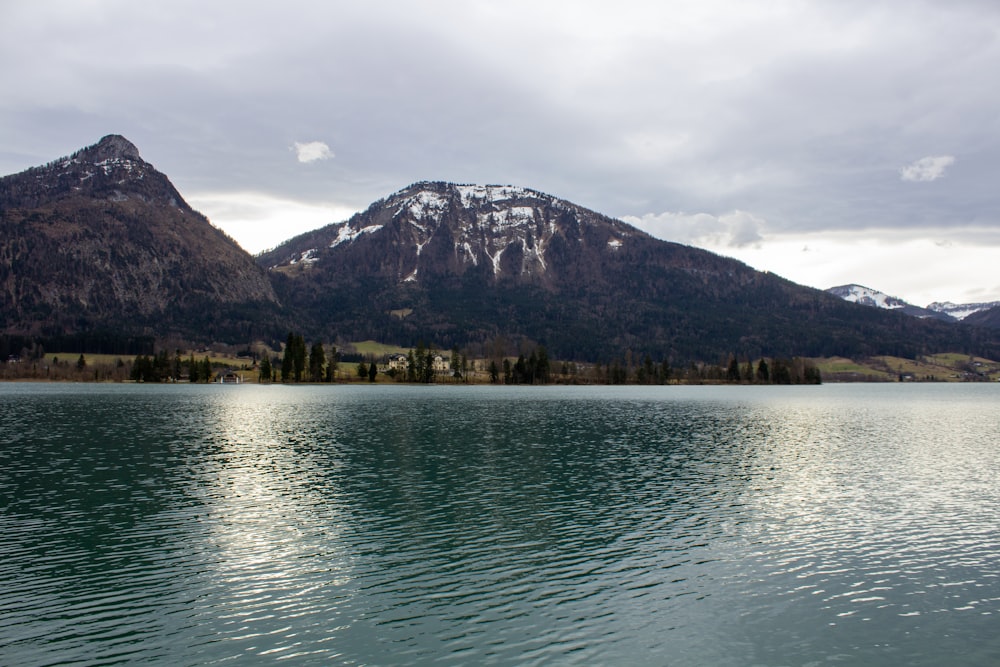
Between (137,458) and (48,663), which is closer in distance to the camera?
(48,663)

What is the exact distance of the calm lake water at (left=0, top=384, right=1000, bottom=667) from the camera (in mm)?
22703

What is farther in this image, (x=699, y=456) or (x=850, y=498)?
(x=699, y=456)

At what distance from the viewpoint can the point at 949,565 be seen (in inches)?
1273

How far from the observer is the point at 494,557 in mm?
32688

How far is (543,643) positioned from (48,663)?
16089 mm

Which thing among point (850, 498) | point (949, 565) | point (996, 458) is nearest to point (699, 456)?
point (850, 498)

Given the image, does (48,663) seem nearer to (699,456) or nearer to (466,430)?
(699,456)

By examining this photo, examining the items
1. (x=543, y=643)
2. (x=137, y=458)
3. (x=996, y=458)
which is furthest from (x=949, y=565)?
(x=137, y=458)

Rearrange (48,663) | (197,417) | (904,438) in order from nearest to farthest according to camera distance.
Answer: (48,663), (904,438), (197,417)

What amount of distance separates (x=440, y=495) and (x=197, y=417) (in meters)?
81.6

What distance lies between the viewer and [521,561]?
32.0 m

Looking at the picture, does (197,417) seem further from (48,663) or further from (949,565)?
(949,565)

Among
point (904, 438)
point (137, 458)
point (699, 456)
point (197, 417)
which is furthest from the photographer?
point (197, 417)

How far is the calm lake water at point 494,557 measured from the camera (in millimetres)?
22703
